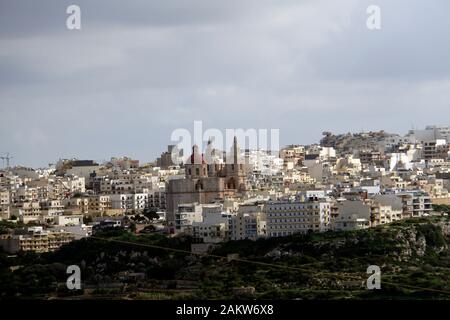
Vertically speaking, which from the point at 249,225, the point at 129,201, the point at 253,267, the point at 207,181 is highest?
the point at 207,181

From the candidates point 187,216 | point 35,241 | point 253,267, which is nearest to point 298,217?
point 253,267

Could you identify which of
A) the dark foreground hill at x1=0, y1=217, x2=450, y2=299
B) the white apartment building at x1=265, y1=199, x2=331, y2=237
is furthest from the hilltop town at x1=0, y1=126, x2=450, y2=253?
the dark foreground hill at x1=0, y1=217, x2=450, y2=299

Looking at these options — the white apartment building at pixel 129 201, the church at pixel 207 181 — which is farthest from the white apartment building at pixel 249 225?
the white apartment building at pixel 129 201

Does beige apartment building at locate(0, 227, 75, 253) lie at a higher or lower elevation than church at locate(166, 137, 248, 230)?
lower

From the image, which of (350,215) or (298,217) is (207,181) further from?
(350,215)

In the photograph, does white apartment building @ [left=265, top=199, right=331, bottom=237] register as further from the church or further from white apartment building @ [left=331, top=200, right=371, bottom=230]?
the church

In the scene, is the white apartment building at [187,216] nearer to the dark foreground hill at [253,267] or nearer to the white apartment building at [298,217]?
the dark foreground hill at [253,267]
